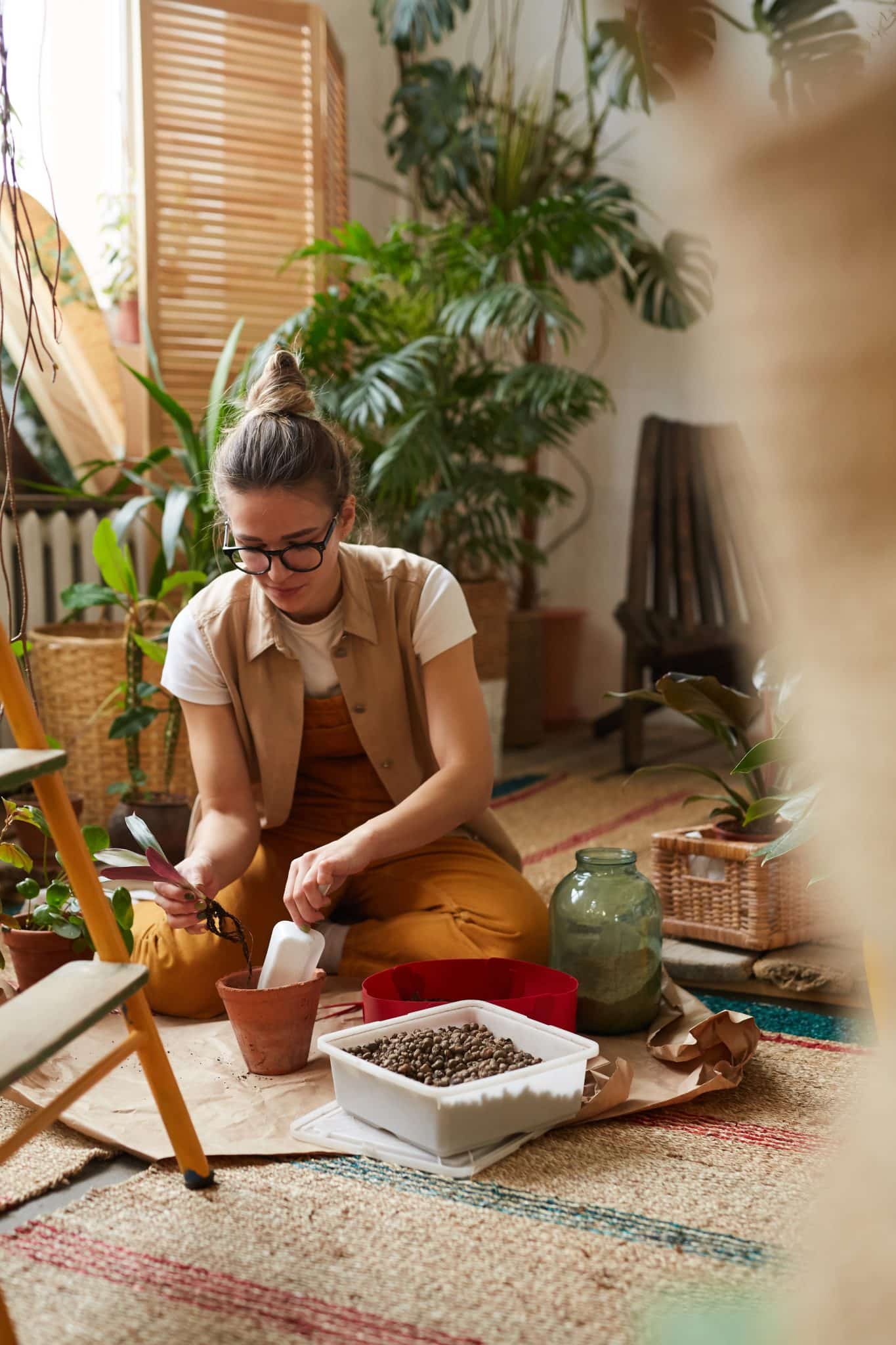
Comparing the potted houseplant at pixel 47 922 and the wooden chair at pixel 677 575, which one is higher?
the wooden chair at pixel 677 575

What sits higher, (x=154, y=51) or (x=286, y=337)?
(x=154, y=51)

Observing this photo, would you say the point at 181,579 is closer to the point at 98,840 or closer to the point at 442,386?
the point at 442,386

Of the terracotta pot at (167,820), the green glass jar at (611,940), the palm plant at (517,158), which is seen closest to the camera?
the green glass jar at (611,940)

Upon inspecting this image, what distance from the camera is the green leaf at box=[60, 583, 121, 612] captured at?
8.26ft

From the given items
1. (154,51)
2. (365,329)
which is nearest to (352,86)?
(154,51)

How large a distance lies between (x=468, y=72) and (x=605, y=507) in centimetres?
140

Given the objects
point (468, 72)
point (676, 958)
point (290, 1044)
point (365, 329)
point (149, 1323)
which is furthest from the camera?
point (468, 72)

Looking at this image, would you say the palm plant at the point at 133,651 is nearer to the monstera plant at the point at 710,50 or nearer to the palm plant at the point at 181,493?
the palm plant at the point at 181,493

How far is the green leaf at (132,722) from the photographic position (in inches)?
93.3

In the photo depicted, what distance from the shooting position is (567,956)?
1566mm

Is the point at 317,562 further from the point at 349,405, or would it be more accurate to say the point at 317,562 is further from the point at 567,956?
the point at 349,405

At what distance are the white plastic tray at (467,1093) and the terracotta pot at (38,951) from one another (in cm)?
44

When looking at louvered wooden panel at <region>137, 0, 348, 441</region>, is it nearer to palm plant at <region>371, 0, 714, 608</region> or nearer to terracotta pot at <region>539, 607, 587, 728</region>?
palm plant at <region>371, 0, 714, 608</region>

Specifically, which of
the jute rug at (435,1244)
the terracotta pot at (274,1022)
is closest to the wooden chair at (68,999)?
the jute rug at (435,1244)
